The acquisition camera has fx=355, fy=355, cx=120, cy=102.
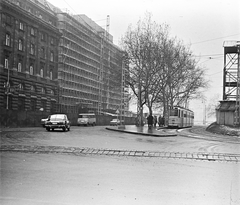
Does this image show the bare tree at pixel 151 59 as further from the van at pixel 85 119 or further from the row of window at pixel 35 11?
the row of window at pixel 35 11

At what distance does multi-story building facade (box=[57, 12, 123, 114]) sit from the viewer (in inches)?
2867

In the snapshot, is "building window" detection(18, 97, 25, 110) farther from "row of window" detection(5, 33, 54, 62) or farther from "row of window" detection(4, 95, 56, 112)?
"row of window" detection(5, 33, 54, 62)

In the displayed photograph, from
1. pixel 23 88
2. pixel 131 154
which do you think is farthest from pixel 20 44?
pixel 131 154

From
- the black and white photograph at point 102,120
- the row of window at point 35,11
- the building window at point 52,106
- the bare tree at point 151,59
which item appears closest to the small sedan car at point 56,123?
the black and white photograph at point 102,120

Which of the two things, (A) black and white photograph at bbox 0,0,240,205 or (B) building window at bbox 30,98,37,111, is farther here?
(B) building window at bbox 30,98,37,111

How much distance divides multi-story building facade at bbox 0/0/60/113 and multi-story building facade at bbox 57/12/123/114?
18.0 ft

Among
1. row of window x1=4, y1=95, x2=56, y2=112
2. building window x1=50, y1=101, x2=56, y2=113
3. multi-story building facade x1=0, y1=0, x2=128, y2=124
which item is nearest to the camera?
row of window x1=4, y1=95, x2=56, y2=112

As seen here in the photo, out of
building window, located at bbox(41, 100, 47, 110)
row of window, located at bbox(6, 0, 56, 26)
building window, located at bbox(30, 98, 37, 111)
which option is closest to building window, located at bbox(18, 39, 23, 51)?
row of window, located at bbox(6, 0, 56, 26)

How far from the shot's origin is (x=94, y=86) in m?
87.4

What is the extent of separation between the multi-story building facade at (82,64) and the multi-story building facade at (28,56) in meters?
5.49

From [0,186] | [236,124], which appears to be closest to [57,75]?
[236,124]

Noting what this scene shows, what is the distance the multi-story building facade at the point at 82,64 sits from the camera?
7281 centimetres

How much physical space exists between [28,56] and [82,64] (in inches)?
993

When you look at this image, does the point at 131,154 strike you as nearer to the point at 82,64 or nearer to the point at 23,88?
the point at 23,88
